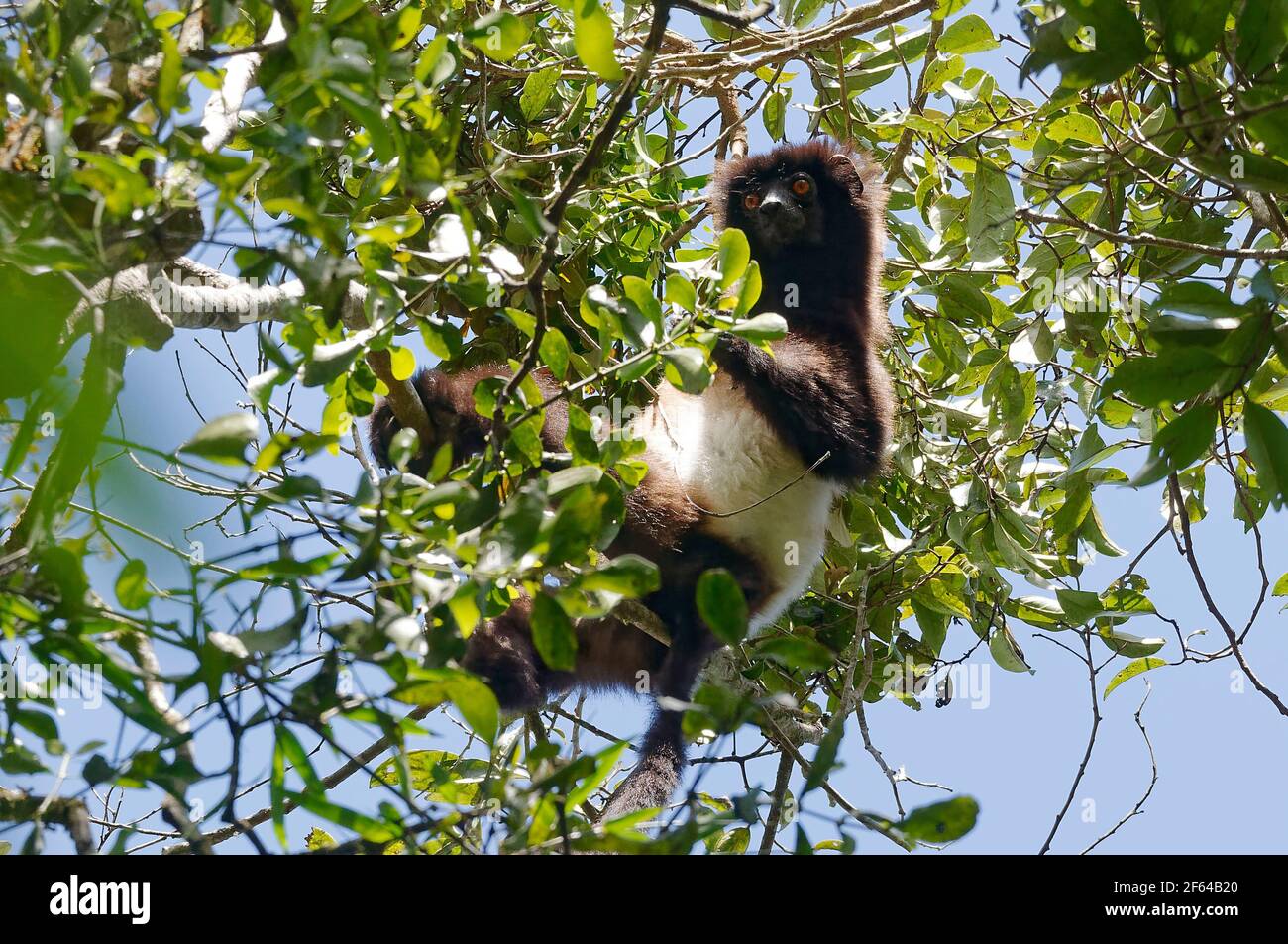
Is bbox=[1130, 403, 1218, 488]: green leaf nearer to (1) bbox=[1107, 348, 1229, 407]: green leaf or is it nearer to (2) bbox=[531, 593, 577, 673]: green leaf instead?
(1) bbox=[1107, 348, 1229, 407]: green leaf

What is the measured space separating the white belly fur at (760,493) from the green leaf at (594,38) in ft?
7.99

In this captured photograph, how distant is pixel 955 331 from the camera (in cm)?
438

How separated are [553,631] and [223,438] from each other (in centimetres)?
63

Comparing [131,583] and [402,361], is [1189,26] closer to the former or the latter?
[402,361]

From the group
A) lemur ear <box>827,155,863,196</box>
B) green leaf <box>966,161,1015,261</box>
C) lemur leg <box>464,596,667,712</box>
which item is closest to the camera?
green leaf <box>966,161,1015,261</box>

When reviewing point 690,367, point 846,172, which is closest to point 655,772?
point 690,367

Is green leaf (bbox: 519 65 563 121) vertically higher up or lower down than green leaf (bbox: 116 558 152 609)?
higher up

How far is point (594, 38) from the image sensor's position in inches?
78.4

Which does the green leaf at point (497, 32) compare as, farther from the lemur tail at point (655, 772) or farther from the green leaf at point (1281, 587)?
the green leaf at point (1281, 587)

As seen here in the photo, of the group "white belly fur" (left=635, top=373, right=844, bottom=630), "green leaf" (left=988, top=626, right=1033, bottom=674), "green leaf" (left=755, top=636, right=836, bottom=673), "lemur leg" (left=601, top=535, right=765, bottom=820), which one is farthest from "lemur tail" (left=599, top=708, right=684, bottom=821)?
"green leaf" (left=755, top=636, right=836, bottom=673)

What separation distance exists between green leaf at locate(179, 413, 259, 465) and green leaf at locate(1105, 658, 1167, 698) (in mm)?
3660

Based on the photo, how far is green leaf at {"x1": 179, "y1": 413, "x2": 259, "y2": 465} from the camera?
67.3 inches
